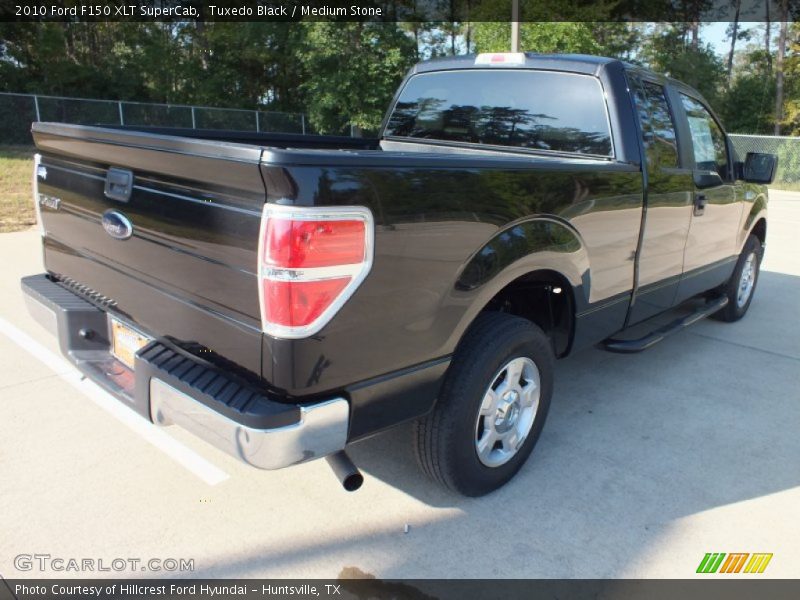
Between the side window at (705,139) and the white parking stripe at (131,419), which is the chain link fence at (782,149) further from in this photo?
the white parking stripe at (131,419)

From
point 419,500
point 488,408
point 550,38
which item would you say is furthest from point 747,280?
point 550,38

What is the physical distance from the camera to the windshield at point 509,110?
11.4 feet

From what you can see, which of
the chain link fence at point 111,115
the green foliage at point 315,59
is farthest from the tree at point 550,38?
the chain link fence at point 111,115

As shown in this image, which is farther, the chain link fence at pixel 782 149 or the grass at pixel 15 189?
the chain link fence at pixel 782 149

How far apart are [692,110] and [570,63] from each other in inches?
48.0

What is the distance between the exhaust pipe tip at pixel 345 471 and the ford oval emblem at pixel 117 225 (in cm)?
119

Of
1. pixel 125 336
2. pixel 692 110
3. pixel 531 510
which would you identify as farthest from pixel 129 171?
pixel 692 110

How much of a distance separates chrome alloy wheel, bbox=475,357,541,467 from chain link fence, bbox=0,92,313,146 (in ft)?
49.8

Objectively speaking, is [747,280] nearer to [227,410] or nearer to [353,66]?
[227,410]

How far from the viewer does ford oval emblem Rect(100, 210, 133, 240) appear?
2.46 m

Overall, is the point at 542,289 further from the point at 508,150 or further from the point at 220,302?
the point at 220,302

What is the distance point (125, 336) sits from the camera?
2.62 meters

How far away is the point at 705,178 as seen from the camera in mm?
4125

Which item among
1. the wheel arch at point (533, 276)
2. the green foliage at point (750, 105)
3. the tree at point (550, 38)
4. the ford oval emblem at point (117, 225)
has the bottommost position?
the wheel arch at point (533, 276)
